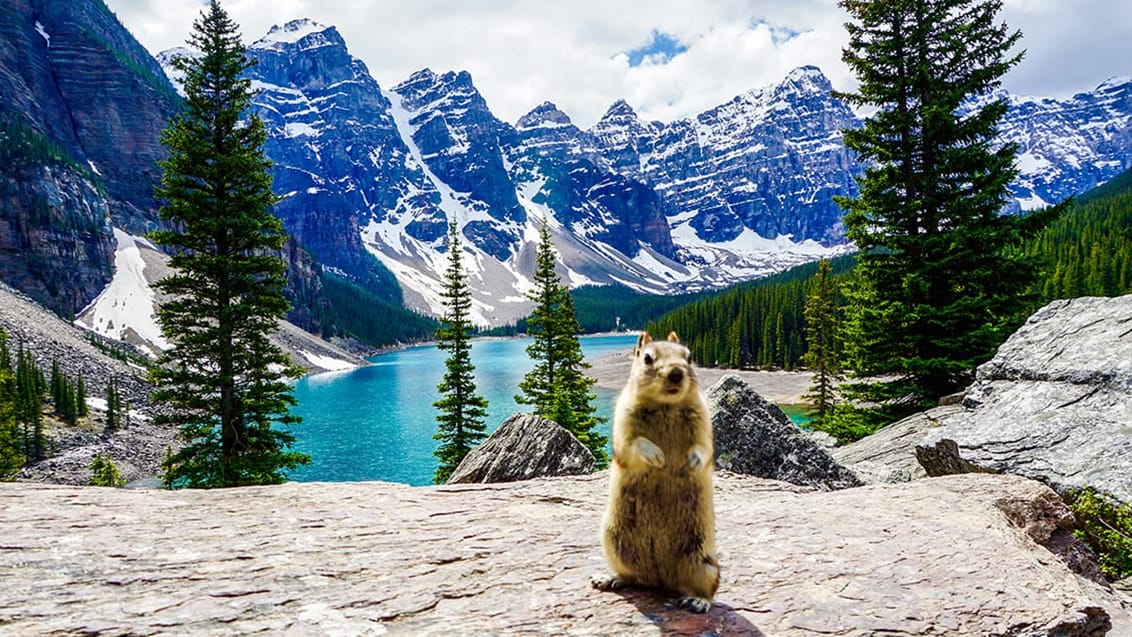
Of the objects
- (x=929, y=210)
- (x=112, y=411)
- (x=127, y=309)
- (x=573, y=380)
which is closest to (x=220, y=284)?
(x=573, y=380)

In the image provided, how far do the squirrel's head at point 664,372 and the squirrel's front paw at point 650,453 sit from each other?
1.25ft

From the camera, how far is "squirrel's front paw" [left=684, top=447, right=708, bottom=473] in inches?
163

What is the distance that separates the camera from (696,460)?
4152 millimetres

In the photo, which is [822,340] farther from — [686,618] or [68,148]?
[68,148]

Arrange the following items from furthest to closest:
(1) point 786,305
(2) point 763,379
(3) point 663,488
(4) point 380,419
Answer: (1) point 786,305
(2) point 763,379
(4) point 380,419
(3) point 663,488

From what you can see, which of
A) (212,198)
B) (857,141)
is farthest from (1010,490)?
(212,198)

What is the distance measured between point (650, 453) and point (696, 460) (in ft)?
1.18

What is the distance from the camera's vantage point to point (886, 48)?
16438 mm

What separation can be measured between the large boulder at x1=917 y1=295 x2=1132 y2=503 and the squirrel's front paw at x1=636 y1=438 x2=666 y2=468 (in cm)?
659

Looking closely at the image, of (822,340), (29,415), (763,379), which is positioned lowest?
(763,379)

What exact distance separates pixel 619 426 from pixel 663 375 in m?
0.54

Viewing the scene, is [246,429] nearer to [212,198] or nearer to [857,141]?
[212,198]

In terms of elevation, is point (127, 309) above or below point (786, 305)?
above

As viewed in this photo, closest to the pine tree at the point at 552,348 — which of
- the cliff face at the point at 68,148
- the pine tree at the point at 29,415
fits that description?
the pine tree at the point at 29,415
